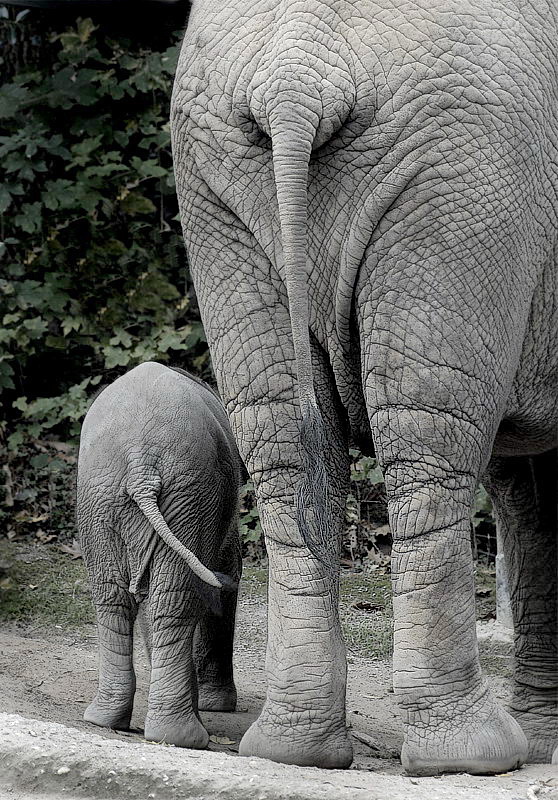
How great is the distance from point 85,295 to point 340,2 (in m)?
6.99

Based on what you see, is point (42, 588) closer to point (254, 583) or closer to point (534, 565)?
point (254, 583)

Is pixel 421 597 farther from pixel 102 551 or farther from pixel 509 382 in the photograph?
pixel 102 551

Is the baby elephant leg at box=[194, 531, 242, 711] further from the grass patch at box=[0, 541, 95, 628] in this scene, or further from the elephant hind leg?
the grass patch at box=[0, 541, 95, 628]

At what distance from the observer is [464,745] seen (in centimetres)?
408

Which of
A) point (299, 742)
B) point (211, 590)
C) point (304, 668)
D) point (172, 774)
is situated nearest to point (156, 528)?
point (211, 590)

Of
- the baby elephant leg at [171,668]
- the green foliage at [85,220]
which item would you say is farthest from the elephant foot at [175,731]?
the green foliage at [85,220]

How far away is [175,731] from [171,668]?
23 centimetres

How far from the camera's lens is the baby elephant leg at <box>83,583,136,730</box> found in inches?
199

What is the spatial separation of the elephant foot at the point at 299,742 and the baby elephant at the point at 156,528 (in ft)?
2.05

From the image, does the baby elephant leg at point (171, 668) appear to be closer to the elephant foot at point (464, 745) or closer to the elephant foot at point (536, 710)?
the elephant foot at point (464, 745)

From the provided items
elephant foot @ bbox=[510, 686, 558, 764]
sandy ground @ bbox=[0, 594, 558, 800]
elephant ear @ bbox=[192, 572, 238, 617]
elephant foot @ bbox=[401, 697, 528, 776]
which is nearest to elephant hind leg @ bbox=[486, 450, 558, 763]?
elephant foot @ bbox=[510, 686, 558, 764]

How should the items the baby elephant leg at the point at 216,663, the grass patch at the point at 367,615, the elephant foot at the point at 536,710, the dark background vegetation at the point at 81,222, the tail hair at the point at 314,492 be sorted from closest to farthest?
the tail hair at the point at 314,492 < the elephant foot at the point at 536,710 < the baby elephant leg at the point at 216,663 < the grass patch at the point at 367,615 < the dark background vegetation at the point at 81,222

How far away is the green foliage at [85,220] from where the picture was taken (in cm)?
1052

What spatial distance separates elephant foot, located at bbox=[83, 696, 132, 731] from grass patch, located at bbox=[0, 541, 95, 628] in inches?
103
